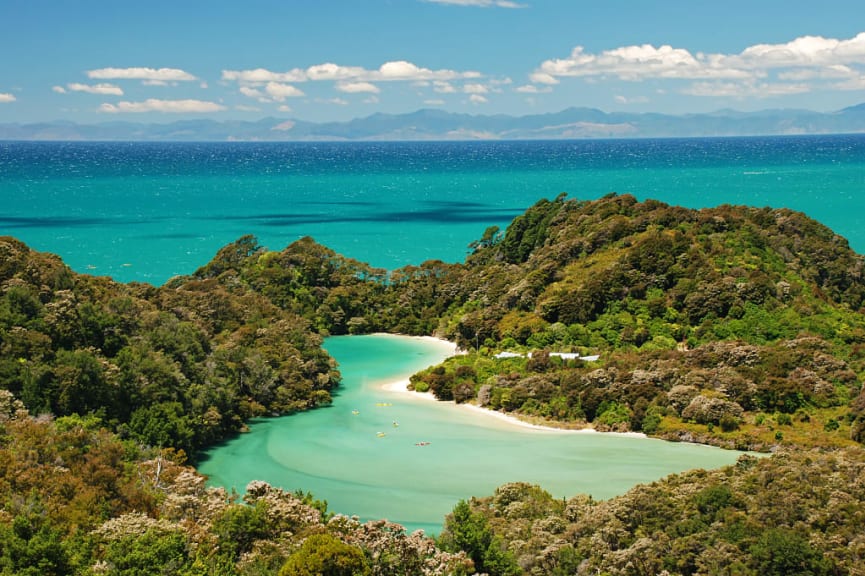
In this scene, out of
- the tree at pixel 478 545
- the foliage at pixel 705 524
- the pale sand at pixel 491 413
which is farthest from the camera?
the pale sand at pixel 491 413

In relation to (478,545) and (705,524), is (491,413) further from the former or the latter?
(478,545)

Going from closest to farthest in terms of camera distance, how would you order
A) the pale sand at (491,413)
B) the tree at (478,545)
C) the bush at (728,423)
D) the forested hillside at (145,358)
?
the tree at (478,545)
the forested hillside at (145,358)
the bush at (728,423)
the pale sand at (491,413)

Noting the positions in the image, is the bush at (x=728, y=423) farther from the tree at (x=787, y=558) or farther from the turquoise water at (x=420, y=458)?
the tree at (x=787, y=558)

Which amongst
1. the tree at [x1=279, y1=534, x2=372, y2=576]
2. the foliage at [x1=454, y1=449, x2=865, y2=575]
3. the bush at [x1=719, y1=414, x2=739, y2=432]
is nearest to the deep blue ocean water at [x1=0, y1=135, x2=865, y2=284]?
the bush at [x1=719, y1=414, x2=739, y2=432]

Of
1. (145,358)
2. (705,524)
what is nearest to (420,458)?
(145,358)

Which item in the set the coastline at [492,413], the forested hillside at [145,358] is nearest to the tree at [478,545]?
the forested hillside at [145,358]

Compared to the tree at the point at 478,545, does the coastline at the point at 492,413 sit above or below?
below

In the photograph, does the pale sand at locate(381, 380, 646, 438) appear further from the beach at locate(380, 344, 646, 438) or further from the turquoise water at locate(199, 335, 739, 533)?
the turquoise water at locate(199, 335, 739, 533)
